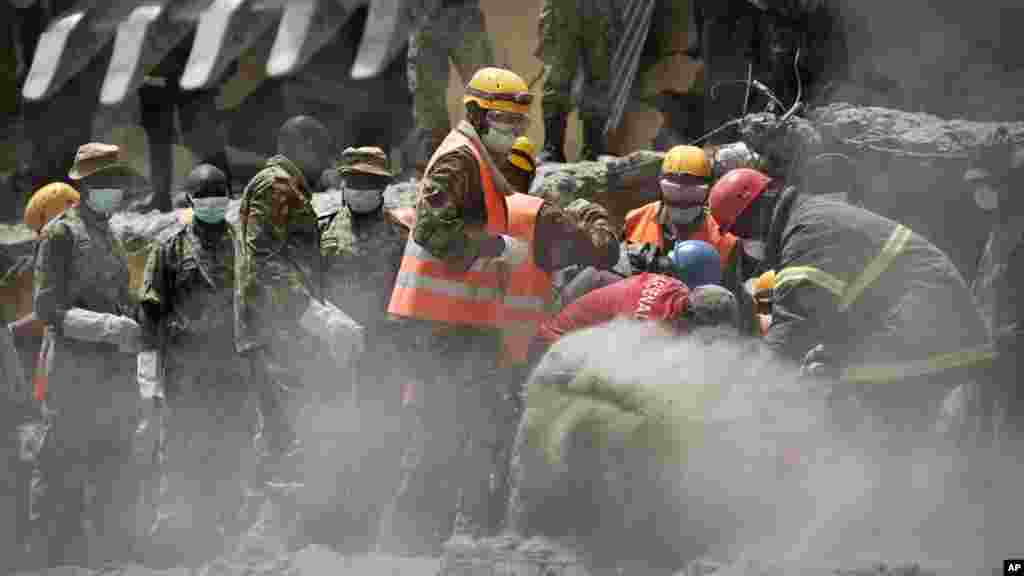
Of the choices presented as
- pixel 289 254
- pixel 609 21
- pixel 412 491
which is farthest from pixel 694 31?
pixel 412 491

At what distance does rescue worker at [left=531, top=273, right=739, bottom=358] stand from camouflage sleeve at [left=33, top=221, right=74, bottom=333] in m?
2.34

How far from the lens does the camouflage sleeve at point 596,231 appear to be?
747 cm

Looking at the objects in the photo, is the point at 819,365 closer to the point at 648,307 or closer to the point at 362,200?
the point at 648,307

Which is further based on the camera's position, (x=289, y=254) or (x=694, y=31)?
(x=694, y=31)

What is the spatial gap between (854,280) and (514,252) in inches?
55.4

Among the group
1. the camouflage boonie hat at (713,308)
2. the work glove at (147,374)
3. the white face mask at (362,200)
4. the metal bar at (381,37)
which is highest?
the camouflage boonie hat at (713,308)

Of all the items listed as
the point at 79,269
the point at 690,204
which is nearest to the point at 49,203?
the point at 79,269

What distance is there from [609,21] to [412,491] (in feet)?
13.8

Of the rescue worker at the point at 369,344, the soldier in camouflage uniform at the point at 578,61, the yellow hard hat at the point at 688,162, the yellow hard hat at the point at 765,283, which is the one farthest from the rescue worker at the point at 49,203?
the yellow hard hat at the point at 765,283

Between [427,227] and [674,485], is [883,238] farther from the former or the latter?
[427,227]

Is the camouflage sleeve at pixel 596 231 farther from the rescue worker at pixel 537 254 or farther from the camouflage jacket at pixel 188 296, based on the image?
the camouflage jacket at pixel 188 296

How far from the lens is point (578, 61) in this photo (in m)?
10.3

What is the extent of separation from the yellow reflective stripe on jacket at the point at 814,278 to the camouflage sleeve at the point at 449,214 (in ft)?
4.09

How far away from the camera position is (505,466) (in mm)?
7141
